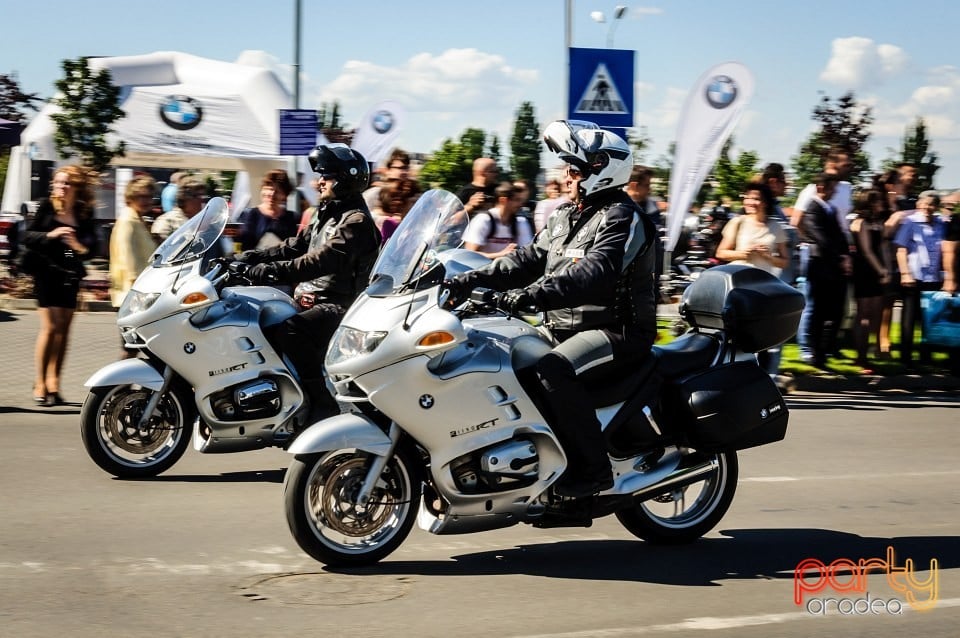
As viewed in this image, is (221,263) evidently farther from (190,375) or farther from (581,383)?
(581,383)

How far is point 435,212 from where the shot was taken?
5645 mm

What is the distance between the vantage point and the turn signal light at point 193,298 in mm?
7664

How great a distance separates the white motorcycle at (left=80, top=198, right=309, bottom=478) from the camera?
7.58 metres

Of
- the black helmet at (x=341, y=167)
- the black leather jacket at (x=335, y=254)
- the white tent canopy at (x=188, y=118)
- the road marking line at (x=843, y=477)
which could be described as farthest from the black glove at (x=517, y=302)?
the white tent canopy at (x=188, y=118)

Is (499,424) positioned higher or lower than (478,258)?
lower

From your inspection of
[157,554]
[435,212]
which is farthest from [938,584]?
[157,554]

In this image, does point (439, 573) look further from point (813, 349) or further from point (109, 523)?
point (813, 349)

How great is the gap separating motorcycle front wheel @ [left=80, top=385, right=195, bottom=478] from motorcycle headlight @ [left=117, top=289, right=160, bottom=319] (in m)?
0.47

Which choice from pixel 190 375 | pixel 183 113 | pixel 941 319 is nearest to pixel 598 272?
pixel 190 375

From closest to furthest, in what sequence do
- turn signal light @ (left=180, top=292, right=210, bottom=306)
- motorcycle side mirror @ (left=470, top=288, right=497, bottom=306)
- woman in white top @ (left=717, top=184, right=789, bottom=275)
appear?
motorcycle side mirror @ (left=470, top=288, right=497, bottom=306)
turn signal light @ (left=180, top=292, right=210, bottom=306)
woman in white top @ (left=717, top=184, right=789, bottom=275)

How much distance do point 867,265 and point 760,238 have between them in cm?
225

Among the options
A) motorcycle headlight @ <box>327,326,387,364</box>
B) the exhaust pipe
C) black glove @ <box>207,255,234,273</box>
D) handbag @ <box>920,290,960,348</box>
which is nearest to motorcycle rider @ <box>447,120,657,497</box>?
the exhaust pipe

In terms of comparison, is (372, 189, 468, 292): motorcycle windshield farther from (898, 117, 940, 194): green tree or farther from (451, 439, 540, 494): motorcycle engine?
(898, 117, 940, 194): green tree

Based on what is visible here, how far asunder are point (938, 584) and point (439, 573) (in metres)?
2.17
